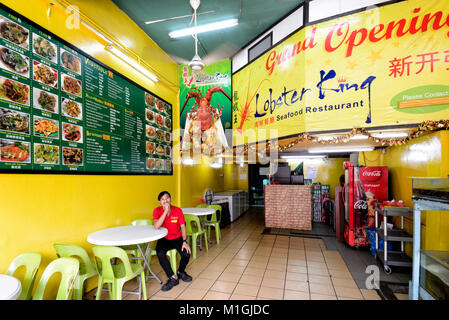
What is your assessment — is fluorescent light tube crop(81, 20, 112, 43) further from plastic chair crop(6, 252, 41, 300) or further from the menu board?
plastic chair crop(6, 252, 41, 300)

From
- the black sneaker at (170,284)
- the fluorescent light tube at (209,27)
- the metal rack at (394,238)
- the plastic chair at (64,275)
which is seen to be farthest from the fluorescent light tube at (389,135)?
the plastic chair at (64,275)

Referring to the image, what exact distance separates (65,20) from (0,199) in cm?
231

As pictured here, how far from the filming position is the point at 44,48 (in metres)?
2.52

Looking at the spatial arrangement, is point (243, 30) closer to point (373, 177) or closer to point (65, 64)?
point (65, 64)

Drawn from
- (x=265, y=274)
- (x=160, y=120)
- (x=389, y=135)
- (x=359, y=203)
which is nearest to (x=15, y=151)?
(x=160, y=120)

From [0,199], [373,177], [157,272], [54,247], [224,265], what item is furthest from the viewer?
[373,177]

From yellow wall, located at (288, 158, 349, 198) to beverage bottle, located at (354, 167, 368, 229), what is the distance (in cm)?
413

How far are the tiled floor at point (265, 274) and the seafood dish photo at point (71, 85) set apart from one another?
9.20 feet

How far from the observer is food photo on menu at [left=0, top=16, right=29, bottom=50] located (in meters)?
2.13

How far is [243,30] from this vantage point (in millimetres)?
4152

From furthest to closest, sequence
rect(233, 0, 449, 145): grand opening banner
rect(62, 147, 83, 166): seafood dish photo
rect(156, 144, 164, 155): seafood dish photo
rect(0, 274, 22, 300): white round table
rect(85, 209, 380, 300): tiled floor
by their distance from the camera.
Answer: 1. rect(156, 144, 164, 155): seafood dish photo
2. rect(85, 209, 380, 300): tiled floor
3. rect(233, 0, 449, 145): grand opening banner
4. rect(62, 147, 83, 166): seafood dish photo
5. rect(0, 274, 22, 300): white round table

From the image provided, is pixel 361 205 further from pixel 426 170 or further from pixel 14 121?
pixel 14 121

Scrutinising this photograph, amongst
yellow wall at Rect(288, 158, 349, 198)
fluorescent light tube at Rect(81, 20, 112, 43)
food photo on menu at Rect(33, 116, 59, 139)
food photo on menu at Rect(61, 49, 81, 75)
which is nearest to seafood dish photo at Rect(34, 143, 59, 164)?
food photo on menu at Rect(33, 116, 59, 139)
